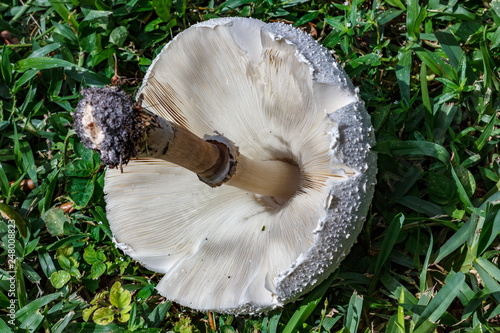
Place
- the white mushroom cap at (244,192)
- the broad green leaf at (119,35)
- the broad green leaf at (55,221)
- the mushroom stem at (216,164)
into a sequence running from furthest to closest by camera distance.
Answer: the broad green leaf at (119,35) → the broad green leaf at (55,221) → the white mushroom cap at (244,192) → the mushroom stem at (216,164)

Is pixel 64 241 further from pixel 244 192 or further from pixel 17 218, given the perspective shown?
pixel 244 192

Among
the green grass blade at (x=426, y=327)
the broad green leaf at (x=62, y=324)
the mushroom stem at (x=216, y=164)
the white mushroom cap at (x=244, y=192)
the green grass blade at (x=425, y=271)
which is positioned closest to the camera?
the mushroom stem at (x=216, y=164)

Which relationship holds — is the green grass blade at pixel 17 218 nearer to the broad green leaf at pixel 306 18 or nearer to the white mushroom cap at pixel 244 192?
the white mushroom cap at pixel 244 192

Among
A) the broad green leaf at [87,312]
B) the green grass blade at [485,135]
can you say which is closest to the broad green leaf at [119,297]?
the broad green leaf at [87,312]

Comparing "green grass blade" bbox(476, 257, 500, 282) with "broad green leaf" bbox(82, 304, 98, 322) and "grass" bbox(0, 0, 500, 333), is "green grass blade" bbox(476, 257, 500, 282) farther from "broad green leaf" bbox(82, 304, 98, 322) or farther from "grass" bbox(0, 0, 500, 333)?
"broad green leaf" bbox(82, 304, 98, 322)

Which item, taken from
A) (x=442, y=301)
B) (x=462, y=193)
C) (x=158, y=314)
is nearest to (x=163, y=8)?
(x=158, y=314)

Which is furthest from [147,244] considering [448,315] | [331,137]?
[448,315]

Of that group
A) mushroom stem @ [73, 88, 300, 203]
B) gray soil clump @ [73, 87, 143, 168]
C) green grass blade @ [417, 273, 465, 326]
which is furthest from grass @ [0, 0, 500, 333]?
gray soil clump @ [73, 87, 143, 168]
